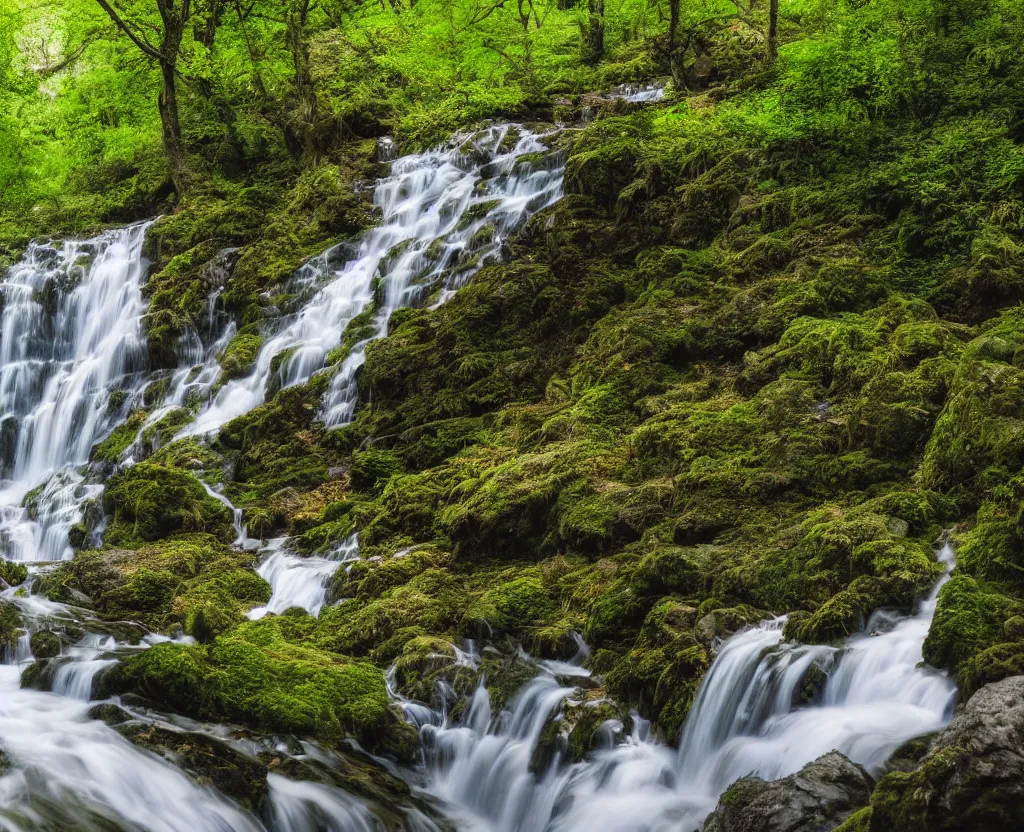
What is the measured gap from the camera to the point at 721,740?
5.90 m

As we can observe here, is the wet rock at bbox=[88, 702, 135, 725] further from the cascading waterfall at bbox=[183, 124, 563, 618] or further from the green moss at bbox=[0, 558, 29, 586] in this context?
the cascading waterfall at bbox=[183, 124, 563, 618]

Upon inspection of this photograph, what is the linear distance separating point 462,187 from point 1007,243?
9.40 m

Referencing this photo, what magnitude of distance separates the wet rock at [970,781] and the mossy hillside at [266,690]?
3.64 m

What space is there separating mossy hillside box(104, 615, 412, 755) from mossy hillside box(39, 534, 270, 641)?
1336 millimetres

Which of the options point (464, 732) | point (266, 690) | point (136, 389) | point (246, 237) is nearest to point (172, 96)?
point (246, 237)

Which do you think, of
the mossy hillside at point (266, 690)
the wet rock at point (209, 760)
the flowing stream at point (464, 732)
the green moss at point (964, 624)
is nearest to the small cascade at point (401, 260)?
the flowing stream at point (464, 732)

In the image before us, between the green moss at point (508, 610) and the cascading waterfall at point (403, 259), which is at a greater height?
the cascading waterfall at point (403, 259)

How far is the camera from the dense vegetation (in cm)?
686

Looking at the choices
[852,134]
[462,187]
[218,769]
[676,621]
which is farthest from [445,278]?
[218,769]

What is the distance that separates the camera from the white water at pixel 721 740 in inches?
211

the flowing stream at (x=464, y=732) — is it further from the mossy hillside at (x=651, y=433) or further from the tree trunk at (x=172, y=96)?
the tree trunk at (x=172, y=96)

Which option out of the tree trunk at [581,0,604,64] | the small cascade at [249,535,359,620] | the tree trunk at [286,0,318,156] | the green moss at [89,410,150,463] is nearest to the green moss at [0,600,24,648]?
the small cascade at [249,535,359,620]

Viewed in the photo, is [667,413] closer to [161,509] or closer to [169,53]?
[161,509]

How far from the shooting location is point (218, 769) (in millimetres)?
6000
